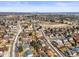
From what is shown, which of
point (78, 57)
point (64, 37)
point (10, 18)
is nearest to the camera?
point (78, 57)

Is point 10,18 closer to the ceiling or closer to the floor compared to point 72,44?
closer to the ceiling

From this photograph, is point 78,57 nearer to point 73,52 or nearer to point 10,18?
point 73,52

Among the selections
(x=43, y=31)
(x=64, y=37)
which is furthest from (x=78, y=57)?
(x=43, y=31)

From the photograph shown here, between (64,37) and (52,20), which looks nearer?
(64,37)

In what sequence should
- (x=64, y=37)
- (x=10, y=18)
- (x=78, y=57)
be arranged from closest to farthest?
(x=78, y=57) < (x=64, y=37) < (x=10, y=18)

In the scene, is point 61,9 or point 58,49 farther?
point 61,9

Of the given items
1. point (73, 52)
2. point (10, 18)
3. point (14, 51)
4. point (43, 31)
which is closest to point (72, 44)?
point (73, 52)

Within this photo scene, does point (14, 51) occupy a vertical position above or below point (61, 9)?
below

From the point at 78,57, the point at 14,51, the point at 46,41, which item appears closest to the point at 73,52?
the point at 78,57

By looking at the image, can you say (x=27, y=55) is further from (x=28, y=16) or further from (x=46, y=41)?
(x=28, y=16)
